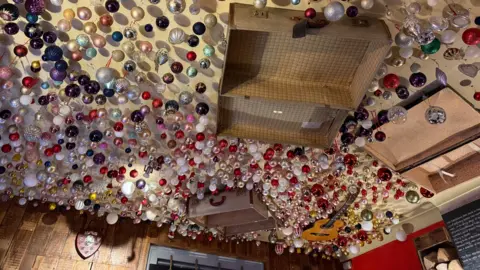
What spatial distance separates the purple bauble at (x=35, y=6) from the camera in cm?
138

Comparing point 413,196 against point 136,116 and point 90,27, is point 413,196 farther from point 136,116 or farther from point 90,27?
point 90,27

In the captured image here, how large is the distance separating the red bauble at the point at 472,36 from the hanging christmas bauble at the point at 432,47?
95 mm

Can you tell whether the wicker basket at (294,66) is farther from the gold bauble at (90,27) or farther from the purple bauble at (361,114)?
the gold bauble at (90,27)

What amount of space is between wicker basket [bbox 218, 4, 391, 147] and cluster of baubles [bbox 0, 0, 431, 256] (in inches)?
4.5

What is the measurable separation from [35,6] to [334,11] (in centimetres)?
114

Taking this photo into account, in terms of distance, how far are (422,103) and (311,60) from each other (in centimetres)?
64

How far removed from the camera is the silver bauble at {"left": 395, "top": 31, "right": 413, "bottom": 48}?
138cm

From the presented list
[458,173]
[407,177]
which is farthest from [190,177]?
[458,173]

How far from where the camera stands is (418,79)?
1.57 metres

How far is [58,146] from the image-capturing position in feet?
6.66

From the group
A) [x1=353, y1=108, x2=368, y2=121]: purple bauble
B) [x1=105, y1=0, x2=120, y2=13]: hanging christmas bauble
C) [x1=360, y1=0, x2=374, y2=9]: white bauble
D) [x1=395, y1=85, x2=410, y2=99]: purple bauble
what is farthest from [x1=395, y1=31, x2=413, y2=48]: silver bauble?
[x1=105, y1=0, x2=120, y2=13]: hanging christmas bauble

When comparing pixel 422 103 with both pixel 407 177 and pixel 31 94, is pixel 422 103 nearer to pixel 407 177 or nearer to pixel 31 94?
pixel 407 177

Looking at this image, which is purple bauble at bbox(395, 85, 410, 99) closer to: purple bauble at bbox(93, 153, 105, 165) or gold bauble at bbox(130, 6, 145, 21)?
gold bauble at bbox(130, 6, 145, 21)

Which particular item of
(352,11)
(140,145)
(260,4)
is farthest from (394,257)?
(260,4)
